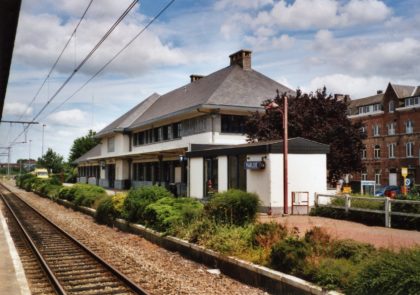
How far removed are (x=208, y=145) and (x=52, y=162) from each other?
281 feet

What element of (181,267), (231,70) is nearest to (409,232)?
(181,267)

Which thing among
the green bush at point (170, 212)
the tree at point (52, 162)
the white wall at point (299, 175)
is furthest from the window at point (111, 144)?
the tree at point (52, 162)

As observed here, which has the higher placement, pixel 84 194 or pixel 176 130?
pixel 176 130

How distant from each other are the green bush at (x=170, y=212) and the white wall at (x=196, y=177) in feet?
26.6

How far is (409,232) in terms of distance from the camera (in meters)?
13.9

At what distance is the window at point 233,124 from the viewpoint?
32.7m

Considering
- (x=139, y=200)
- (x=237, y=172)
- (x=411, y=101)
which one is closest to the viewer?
(x=139, y=200)

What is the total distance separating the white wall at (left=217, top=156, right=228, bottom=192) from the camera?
75.4 ft

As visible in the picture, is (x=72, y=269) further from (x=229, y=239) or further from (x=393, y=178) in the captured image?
(x=393, y=178)

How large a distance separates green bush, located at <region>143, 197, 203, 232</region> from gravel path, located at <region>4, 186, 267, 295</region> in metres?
0.74

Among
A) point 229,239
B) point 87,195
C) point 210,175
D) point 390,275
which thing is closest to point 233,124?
point 210,175

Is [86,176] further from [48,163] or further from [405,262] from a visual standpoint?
[405,262]

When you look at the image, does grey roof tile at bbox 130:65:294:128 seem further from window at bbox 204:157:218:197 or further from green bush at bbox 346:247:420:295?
green bush at bbox 346:247:420:295

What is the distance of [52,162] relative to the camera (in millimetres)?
107125
